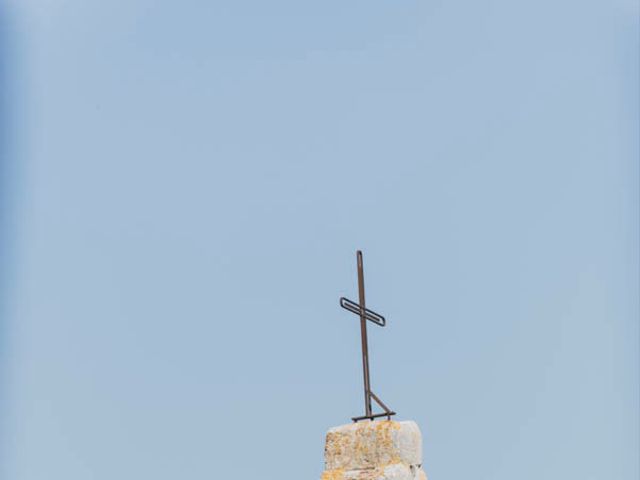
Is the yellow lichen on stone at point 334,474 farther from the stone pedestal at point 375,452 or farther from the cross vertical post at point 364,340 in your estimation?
the cross vertical post at point 364,340

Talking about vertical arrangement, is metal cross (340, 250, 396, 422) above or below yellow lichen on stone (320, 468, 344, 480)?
above

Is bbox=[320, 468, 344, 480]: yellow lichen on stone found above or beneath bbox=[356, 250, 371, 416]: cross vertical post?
beneath

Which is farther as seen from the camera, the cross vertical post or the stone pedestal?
the cross vertical post

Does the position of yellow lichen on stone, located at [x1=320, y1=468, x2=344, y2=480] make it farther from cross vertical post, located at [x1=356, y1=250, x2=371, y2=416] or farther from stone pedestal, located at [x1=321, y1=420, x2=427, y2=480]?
cross vertical post, located at [x1=356, y1=250, x2=371, y2=416]

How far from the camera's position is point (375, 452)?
15391 millimetres

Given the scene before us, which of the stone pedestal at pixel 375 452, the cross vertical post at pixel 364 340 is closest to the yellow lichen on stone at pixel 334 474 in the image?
the stone pedestal at pixel 375 452

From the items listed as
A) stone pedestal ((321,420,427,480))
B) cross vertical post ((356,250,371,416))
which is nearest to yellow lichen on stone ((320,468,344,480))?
stone pedestal ((321,420,427,480))

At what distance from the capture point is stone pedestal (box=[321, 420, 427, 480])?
49.9 feet

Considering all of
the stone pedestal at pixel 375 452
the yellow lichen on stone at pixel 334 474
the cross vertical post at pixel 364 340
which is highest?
the cross vertical post at pixel 364 340

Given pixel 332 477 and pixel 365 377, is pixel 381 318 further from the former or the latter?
pixel 332 477

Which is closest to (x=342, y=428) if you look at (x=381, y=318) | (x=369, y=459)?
(x=369, y=459)

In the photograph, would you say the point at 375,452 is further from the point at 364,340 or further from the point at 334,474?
the point at 364,340

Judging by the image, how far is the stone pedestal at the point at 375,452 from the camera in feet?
49.9

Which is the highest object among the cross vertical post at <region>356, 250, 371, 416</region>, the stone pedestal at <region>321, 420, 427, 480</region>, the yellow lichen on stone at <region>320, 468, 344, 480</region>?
the cross vertical post at <region>356, 250, 371, 416</region>
